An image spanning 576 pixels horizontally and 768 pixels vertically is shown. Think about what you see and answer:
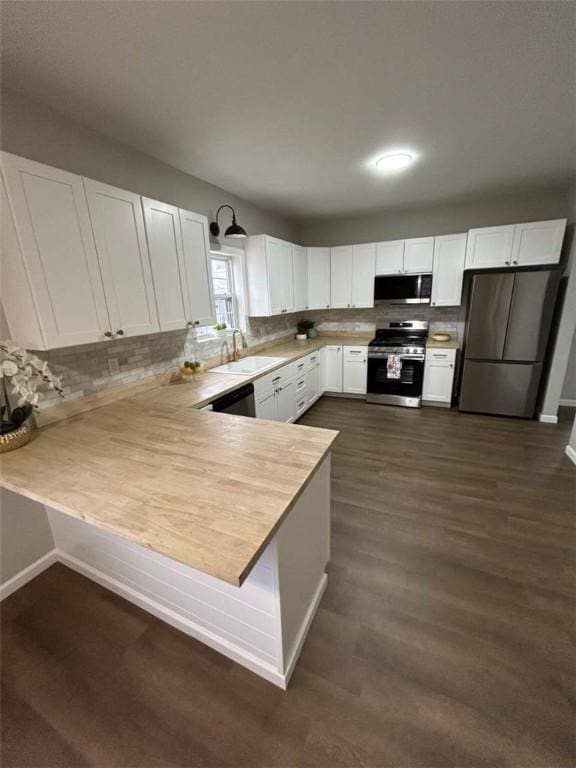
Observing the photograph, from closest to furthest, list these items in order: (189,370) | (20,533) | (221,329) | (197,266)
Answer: (20,533) → (197,266) → (189,370) → (221,329)

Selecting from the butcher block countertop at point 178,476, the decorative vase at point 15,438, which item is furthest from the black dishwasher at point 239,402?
the decorative vase at point 15,438

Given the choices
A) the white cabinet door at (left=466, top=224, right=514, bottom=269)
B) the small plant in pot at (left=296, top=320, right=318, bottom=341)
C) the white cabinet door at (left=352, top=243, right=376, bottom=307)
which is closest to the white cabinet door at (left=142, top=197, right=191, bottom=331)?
the small plant in pot at (left=296, top=320, right=318, bottom=341)

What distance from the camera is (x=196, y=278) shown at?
→ 2463 millimetres

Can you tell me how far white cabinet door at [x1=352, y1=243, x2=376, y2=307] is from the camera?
4328 millimetres

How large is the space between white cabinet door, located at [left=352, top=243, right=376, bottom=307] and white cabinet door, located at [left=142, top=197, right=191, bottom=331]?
289 cm

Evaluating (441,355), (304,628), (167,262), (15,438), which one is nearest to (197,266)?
(167,262)

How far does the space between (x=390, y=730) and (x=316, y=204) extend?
4429 mm

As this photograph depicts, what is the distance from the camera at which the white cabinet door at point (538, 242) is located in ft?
10.9

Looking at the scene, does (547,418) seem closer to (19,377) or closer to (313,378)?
(313,378)

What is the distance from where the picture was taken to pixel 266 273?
355 cm

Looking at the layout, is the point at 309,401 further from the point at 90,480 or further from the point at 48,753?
the point at 48,753

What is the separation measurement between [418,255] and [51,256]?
403 centimetres

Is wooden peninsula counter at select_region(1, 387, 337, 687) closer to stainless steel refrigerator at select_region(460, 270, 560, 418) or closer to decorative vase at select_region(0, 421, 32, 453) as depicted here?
decorative vase at select_region(0, 421, 32, 453)

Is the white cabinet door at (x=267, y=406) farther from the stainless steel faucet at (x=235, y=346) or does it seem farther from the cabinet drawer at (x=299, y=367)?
the stainless steel faucet at (x=235, y=346)
